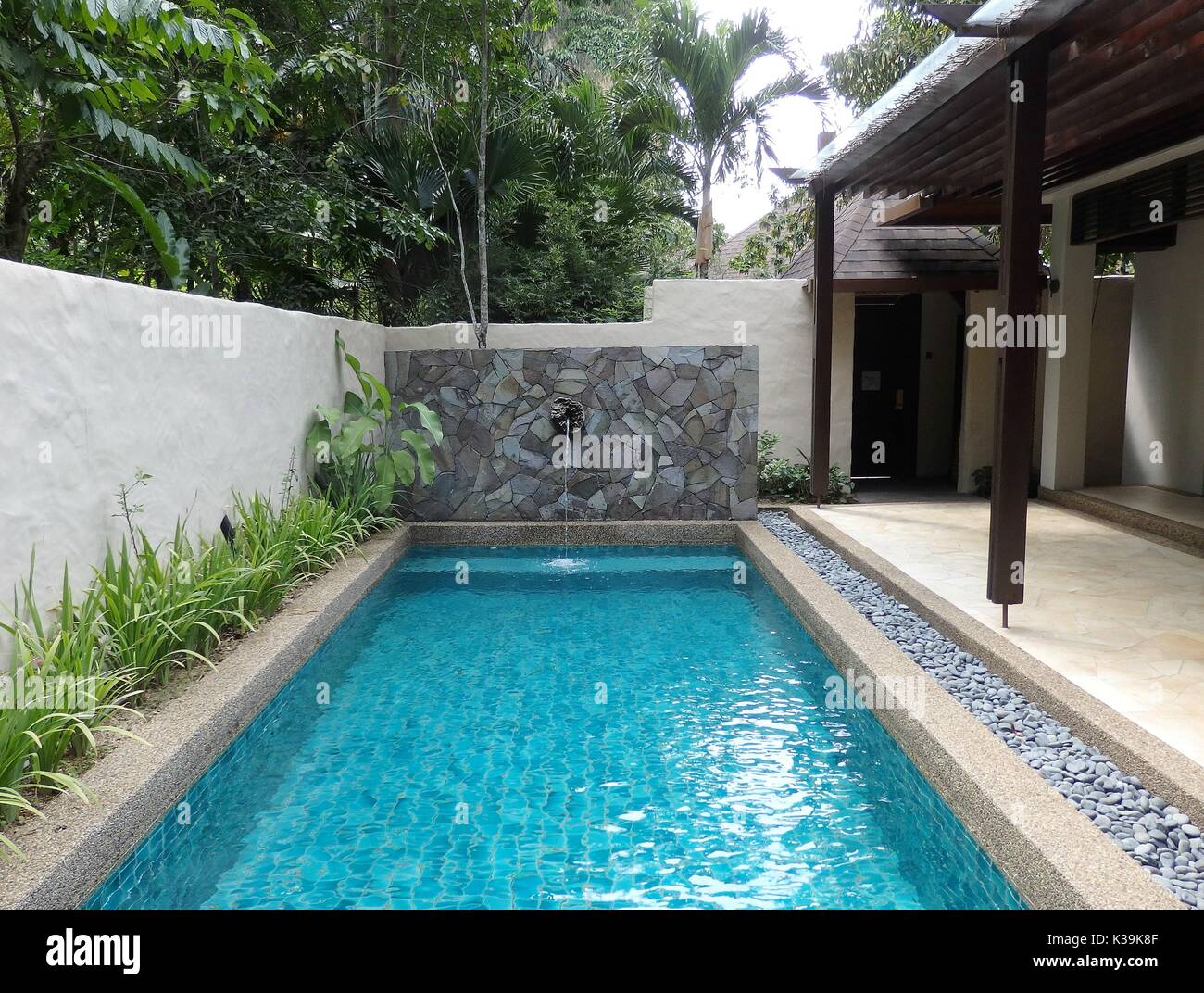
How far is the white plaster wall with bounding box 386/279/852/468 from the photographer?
1339 centimetres

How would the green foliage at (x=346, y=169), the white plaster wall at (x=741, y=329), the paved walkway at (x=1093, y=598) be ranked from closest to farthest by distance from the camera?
the paved walkway at (x=1093, y=598) → the green foliage at (x=346, y=169) → the white plaster wall at (x=741, y=329)

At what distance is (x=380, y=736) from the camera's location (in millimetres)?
5715

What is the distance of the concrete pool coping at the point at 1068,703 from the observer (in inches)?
156

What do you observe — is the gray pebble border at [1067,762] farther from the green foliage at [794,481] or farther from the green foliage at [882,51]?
the green foliage at [882,51]

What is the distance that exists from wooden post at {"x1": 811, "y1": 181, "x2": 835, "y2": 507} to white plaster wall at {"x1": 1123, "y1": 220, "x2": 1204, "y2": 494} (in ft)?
13.6

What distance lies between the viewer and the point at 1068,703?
16.0 ft

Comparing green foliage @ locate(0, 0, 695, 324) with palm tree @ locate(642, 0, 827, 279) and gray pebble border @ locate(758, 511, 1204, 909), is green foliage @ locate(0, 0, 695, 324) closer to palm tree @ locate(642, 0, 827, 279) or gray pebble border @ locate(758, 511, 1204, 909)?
palm tree @ locate(642, 0, 827, 279)

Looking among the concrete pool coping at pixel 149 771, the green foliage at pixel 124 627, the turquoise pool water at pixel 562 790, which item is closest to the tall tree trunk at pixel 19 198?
the green foliage at pixel 124 627

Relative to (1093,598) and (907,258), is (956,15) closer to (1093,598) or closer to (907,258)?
(1093,598)

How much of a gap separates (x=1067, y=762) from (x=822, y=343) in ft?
26.5

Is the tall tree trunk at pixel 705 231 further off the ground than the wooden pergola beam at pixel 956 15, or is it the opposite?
the tall tree trunk at pixel 705 231

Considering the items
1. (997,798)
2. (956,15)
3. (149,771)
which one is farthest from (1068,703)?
(149,771)

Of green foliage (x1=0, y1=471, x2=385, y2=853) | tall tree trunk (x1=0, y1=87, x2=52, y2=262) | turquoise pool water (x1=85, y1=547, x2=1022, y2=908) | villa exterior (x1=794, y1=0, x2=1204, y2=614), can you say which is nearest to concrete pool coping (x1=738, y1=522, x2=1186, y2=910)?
turquoise pool water (x1=85, y1=547, x2=1022, y2=908)

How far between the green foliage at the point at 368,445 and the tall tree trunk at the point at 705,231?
26.1 ft
